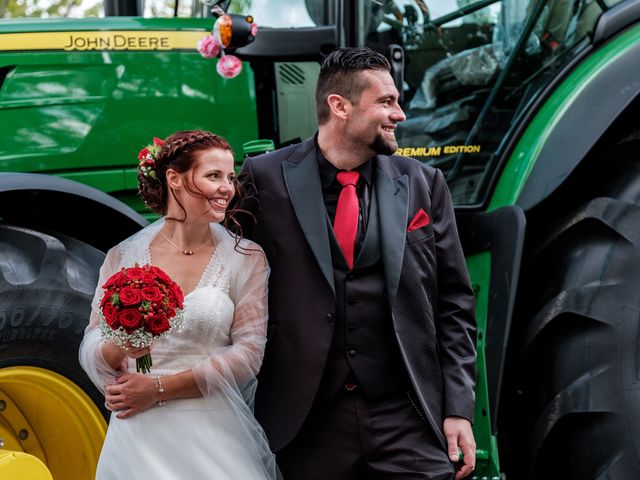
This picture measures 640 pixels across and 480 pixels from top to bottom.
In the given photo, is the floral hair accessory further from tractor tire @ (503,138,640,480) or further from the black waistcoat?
tractor tire @ (503,138,640,480)

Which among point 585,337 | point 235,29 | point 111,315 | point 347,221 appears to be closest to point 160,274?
point 111,315

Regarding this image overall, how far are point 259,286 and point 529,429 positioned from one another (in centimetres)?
161

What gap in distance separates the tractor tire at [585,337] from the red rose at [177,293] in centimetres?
162

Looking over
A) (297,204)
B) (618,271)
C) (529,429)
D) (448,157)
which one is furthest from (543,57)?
(297,204)

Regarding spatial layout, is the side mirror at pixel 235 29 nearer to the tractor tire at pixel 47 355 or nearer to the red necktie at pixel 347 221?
the tractor tire at pixel 47 355

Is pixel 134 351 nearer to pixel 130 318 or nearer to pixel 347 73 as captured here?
pixel 130 318

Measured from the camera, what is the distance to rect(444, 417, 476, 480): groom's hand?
2602 millimetres

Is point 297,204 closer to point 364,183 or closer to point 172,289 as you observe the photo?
point 364,183

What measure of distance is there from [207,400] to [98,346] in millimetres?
290

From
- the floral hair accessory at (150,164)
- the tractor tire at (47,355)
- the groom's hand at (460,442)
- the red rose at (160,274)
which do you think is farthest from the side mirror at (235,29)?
the groom's hand at (460,442)

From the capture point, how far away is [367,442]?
255cm

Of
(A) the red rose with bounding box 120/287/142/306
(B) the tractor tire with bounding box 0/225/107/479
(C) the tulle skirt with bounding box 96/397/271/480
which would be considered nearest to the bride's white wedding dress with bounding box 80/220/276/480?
(C) the tulle skirt with bounding box 96/397/271/480

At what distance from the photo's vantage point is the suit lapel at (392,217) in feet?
8.46

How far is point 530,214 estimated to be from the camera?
389 centimetres
